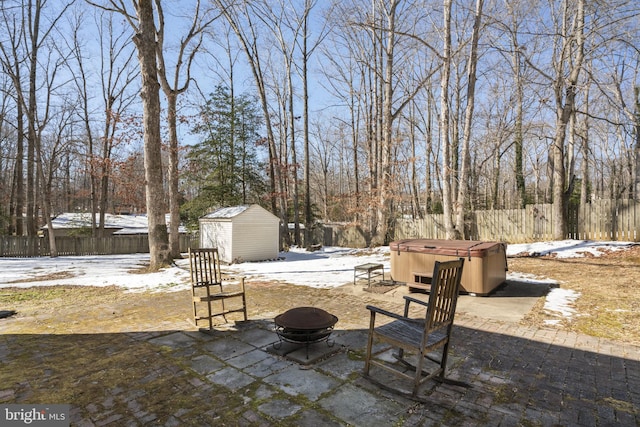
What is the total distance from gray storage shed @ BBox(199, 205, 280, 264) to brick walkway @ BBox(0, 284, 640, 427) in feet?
28.2

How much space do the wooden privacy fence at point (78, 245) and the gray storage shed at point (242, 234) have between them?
24.7ft

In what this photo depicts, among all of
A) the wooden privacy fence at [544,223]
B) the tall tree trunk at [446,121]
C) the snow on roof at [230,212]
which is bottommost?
the wooden privacy fence at [544,223]

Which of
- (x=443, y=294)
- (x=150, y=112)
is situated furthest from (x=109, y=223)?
(x=443, y=294)

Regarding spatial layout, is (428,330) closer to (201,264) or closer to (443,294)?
(443,294)

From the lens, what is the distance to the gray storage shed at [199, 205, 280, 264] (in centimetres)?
1284

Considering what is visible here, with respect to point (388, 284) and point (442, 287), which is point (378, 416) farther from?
point (388, 284)

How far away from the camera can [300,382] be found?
2969 millimetres

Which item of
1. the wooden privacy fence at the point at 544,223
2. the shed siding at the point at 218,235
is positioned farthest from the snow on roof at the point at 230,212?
the wooden privacy fence at the point at 544,223

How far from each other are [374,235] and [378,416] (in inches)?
583

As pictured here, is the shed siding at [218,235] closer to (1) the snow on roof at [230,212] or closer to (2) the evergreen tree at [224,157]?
(1) the snow on roof at [230,212]

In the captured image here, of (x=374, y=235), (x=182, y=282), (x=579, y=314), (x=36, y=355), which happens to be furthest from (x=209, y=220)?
(x=579, y=314)

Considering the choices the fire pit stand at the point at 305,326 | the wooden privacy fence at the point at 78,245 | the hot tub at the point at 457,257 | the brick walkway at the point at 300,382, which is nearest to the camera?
the brick walkway at the point at 300,382

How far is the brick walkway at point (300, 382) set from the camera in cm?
244

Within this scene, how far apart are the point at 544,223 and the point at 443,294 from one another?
13.7 meters
